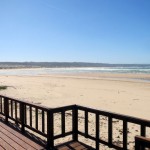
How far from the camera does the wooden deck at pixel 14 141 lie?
17.8 ft

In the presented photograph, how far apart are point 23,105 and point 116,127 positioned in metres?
3.36

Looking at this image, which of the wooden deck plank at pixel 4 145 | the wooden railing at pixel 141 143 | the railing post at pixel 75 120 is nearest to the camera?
the wooden railing at pixel 141 143

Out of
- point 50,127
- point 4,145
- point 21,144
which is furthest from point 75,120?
point 4,145

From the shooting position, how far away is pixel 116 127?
8133mm

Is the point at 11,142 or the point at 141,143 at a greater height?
the point at 141,143

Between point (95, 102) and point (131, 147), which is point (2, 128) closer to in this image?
point (131, 147)

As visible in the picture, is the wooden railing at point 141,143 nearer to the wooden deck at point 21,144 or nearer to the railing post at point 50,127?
the wooden deck at point 21,144

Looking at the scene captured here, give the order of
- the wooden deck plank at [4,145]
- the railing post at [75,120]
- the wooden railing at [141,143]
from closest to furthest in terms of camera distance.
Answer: the wooden railing at [141,143]
the wooden deck plank at [4,145]
the railing post at [75,120]

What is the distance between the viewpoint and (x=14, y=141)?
5.86 m

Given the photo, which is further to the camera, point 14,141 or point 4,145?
point 14,141

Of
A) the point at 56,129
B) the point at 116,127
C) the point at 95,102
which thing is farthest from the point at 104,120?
the point at 95,102

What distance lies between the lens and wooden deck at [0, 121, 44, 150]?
544cm

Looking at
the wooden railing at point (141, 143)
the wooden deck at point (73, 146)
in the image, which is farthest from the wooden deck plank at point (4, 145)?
the wooden railing at point (141, 143)

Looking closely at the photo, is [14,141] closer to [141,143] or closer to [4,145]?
[4,145]
